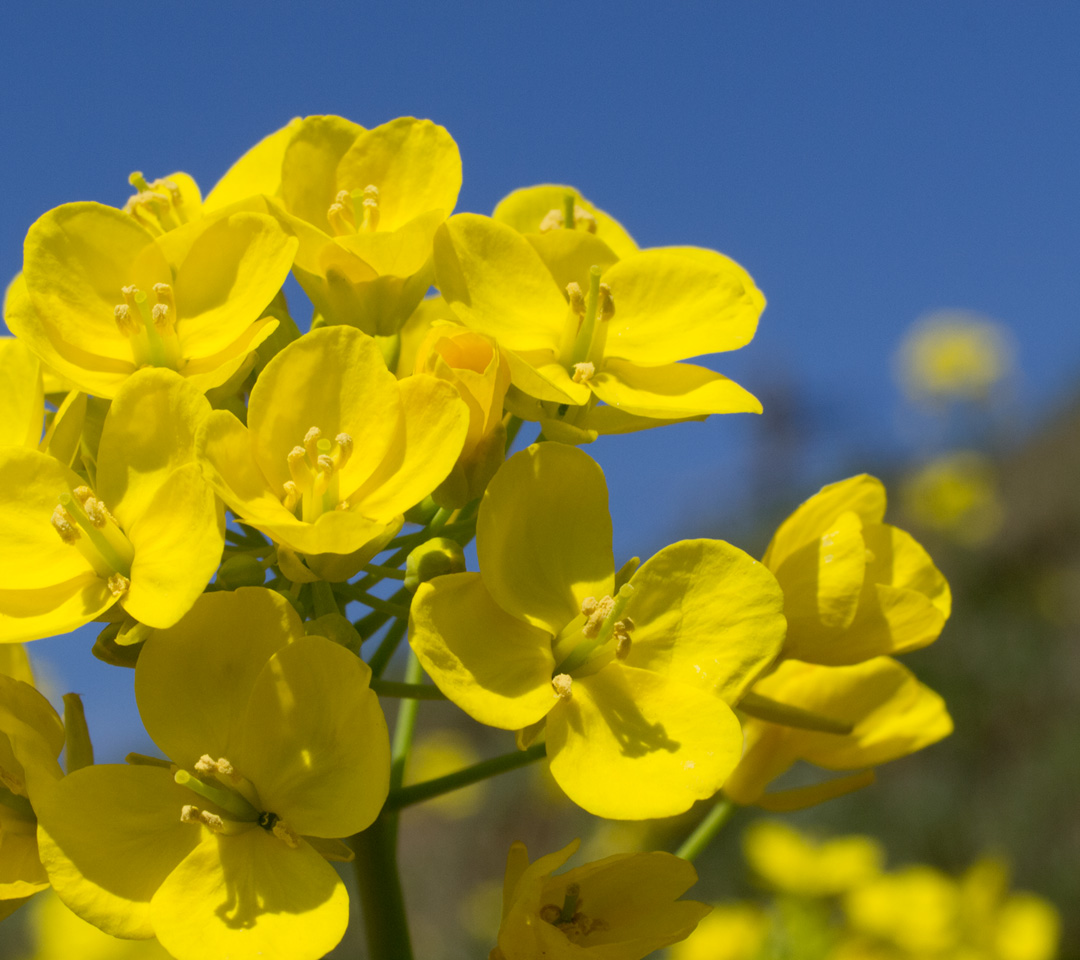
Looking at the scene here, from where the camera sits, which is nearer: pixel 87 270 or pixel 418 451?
pixel 418 451

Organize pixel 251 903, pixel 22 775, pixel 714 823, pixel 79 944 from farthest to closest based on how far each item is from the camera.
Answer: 1. pixel 79 944
2. pixel 714 823
3. pixel 22 775
4. pixel 251 903

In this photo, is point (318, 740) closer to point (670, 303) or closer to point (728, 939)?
point (670, 303)

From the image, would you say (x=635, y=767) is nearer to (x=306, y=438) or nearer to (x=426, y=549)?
(x=426, y=549)

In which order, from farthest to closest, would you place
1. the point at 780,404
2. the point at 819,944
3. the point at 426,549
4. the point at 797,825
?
the point at 780,404, the point at 797,825, the point at 819,944, the point at 426,549

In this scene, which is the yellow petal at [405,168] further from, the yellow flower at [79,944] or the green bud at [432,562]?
the yellow flower at [79,944]

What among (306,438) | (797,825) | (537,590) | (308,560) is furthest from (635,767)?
(797,825)

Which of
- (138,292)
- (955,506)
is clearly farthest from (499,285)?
(955,506)

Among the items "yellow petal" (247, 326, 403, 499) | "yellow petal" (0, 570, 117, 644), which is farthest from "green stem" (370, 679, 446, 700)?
"yellow petal" (0, 570, 117, 644)

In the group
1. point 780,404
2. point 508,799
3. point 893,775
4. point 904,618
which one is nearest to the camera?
point 904,618
